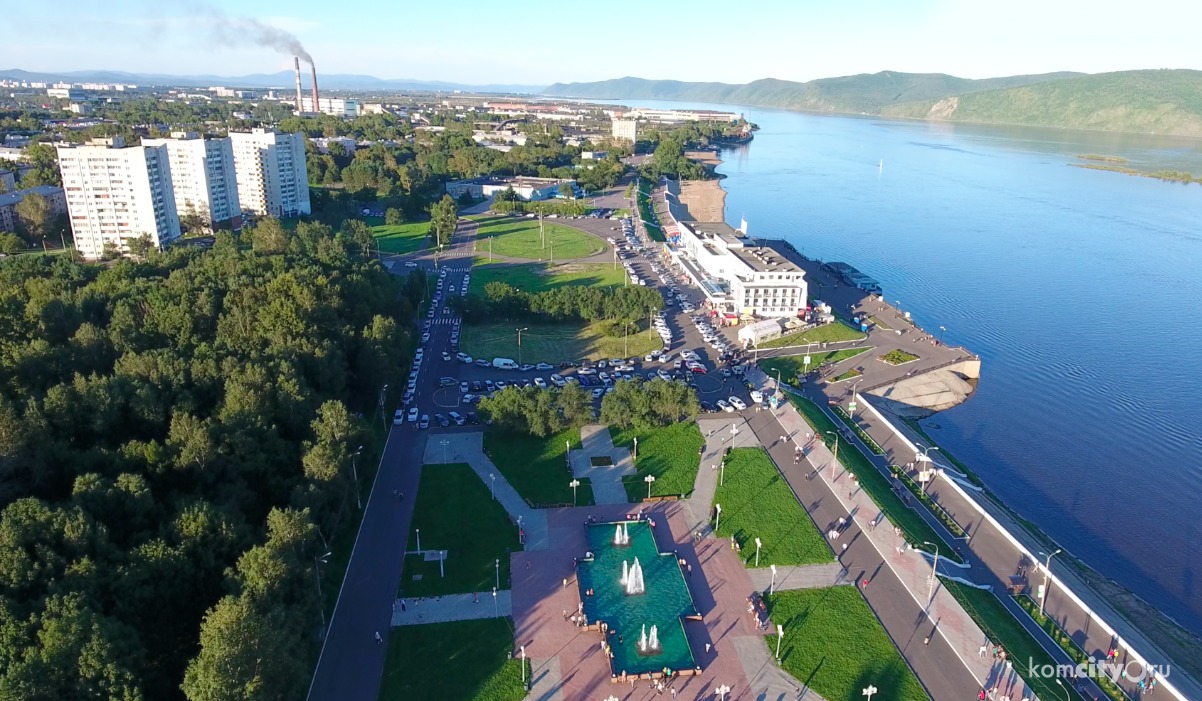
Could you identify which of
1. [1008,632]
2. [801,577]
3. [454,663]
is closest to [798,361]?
[801,577]

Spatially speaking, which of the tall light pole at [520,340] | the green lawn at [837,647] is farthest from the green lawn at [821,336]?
the green lawn at [837,647]

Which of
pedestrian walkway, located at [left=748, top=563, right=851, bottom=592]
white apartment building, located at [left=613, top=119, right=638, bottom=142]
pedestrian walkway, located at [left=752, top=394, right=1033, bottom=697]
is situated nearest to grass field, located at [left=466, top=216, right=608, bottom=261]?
pedestrian walkway, located at [left=752, top=394, right=1033, bottom=697]

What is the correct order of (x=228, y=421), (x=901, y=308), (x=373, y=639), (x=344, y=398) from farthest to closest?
(x=901, y=308) < (x=344, y=398) < (x=228, y=421) < (x=373, y=639)

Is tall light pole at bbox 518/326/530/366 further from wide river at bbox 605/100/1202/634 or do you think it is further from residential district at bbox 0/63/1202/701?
wide river at bbox 605/100/1202/634

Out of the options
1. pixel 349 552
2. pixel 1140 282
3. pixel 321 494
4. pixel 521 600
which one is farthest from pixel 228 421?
pixel 1140 282

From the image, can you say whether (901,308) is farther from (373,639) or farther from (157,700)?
(157,700)

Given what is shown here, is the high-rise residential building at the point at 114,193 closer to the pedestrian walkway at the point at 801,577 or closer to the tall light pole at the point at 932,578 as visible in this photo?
the pedestrian walkway at the point at 801,577
